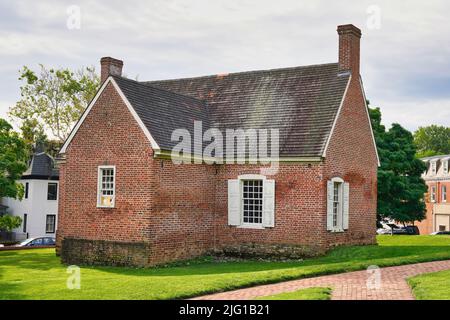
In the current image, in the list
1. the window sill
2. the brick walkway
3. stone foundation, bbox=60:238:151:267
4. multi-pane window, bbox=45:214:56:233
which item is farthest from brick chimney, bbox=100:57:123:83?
multi-pane window, bbox=45:214:56:233

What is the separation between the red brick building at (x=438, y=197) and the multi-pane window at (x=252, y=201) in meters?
44.1

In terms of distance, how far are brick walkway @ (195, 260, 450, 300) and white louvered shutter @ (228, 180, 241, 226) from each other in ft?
24.0

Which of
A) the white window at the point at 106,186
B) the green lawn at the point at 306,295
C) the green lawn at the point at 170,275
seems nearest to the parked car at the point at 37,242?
the green lawn at the point at 170,275

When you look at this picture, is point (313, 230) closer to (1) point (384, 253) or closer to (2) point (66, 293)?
(1) point (384, 253)

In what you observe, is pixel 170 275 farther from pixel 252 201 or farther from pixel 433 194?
pixel 433 194

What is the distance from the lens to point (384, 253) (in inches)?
869

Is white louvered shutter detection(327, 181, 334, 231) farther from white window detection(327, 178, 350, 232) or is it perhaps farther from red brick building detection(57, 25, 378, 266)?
white window detection(327, 178, 350, 232)

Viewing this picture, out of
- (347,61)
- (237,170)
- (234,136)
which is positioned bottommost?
(237,170)

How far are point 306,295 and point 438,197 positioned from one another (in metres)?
55.9

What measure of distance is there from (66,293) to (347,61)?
16180mm

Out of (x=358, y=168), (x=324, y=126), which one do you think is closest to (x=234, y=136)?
(x=324, y=126)

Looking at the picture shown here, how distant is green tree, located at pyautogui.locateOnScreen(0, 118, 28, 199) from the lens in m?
32.3

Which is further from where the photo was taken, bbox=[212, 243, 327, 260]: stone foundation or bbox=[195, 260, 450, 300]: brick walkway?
bbox=[212, 243, 327, 260]: stone foundation

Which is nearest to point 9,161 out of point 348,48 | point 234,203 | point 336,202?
point 234,203
